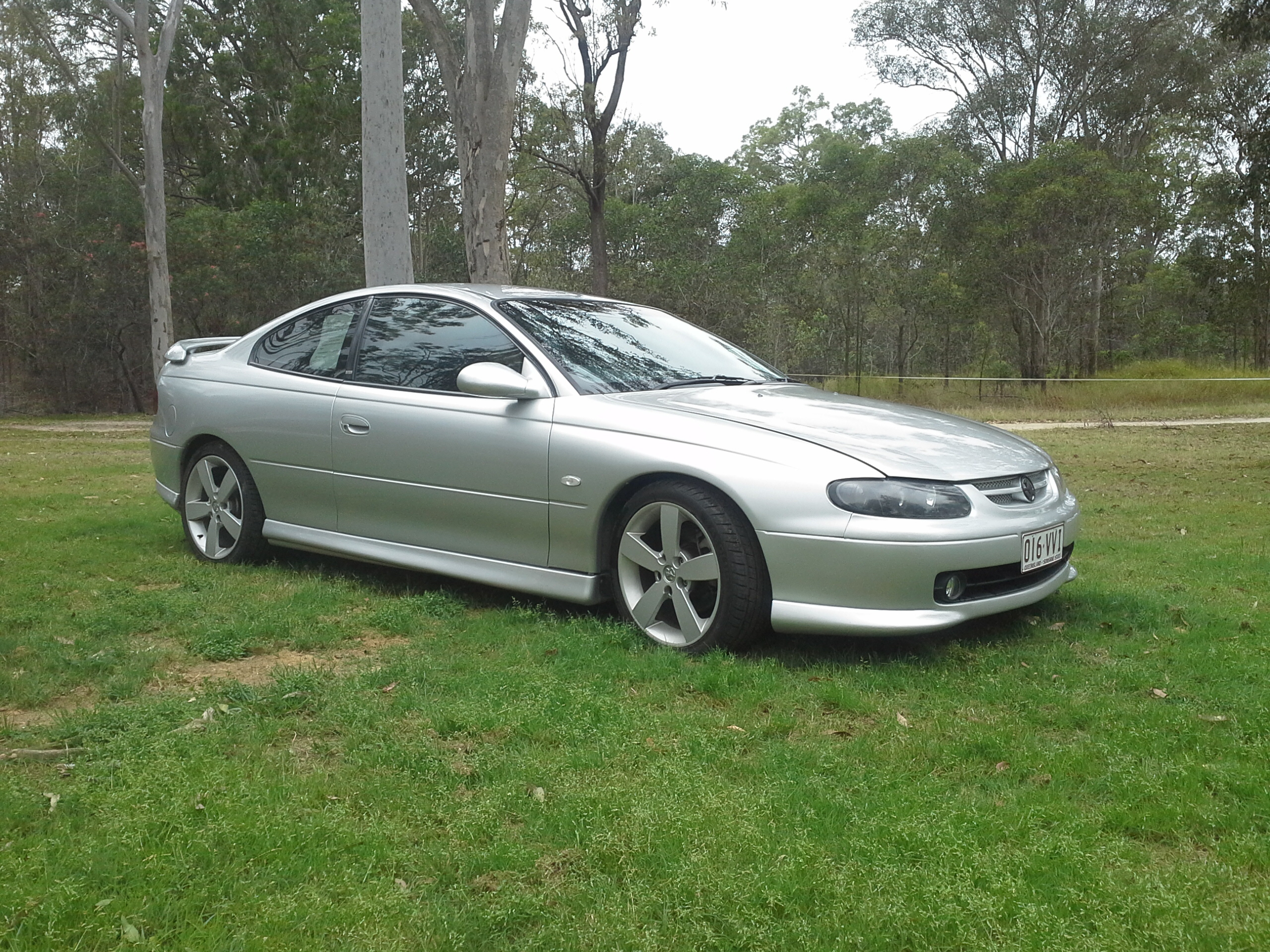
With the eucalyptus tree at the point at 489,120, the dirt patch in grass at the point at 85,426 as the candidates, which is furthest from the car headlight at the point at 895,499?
the dirt patch in grass at the point at 85,426

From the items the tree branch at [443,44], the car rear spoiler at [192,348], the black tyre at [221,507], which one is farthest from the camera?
the tree branch at [443,44]

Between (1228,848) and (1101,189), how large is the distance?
30.0 metres

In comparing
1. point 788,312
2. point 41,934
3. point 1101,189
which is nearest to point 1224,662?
point 41,934

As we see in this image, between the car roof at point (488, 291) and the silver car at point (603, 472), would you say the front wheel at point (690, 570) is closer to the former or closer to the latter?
the silver car at point (603, 472)

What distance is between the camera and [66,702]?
3688 mm

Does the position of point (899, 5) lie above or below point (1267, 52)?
above

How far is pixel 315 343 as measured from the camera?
5691mm

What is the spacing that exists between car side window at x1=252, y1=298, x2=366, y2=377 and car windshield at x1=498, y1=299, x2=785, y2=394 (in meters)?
0.91

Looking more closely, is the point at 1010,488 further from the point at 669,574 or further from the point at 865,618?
the point at 669,574

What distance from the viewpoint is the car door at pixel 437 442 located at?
4684mm

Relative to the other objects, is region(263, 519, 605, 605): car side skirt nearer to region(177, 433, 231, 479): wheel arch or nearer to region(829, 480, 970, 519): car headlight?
region(177, 433, 231, 479): wheel arch

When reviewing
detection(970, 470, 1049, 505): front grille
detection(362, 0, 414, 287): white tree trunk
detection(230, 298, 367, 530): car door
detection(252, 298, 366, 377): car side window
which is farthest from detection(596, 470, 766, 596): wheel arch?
detection(362, 0, 414, 287): white tree trunk

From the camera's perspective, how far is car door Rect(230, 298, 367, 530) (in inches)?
212

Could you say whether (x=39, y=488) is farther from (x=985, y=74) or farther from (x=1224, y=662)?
(x=985, y=74)
